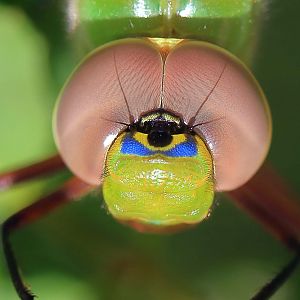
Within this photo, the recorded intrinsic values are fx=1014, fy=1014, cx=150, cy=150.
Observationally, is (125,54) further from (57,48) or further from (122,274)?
(57,48)

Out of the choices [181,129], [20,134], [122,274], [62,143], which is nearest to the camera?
[181,129]

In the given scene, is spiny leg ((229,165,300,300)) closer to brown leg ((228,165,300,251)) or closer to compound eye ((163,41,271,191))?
brown leg ((228,165,300,251))

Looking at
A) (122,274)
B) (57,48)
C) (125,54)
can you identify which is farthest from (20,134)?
(125,54)

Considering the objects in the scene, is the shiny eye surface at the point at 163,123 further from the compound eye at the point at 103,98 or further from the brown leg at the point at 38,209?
the brown leg at the point at 38,209

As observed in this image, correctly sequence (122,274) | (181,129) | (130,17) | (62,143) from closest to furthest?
(181,129)
(62,143)
(130,17)
(122,274)

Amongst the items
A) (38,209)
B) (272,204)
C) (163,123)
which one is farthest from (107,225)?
(163,123)

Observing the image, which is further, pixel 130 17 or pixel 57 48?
pixel 57 48
